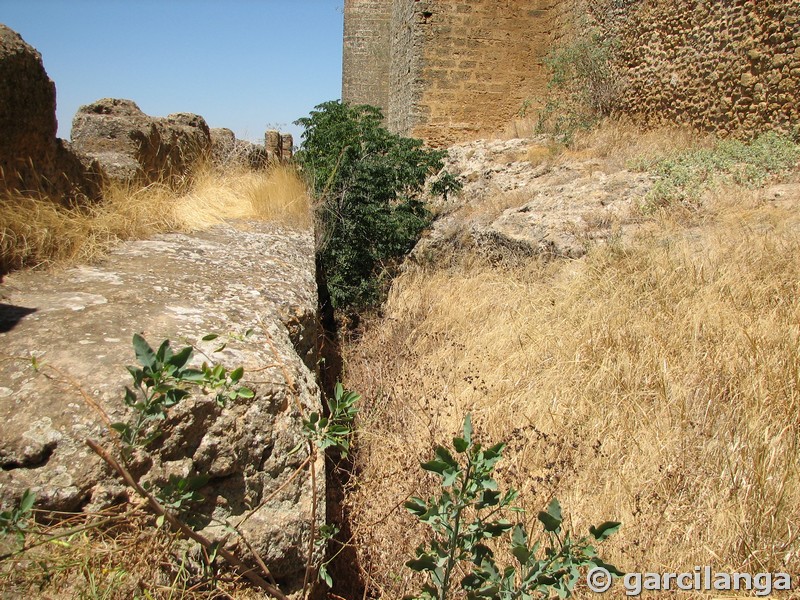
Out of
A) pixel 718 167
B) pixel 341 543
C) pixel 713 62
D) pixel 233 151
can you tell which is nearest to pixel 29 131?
pixel 341 543

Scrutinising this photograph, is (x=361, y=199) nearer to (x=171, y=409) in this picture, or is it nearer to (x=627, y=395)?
(x=627, y=395)

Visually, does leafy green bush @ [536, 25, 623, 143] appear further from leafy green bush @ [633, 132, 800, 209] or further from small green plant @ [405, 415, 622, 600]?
small green plant @ [405, 415, 622, 600]

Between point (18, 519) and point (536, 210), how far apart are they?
Answer: 6018 mm

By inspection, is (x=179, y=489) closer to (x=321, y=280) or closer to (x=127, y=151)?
(x=127, y=151)

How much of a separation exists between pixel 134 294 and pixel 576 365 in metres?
2.25

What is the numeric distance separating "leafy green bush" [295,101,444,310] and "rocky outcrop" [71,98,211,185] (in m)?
1.26

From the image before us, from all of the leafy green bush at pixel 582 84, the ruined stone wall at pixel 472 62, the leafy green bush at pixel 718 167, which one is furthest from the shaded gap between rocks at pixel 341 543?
the ruined stone wall at pixel 472 62

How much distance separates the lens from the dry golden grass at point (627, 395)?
2074 mm

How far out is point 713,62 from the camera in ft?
25.3

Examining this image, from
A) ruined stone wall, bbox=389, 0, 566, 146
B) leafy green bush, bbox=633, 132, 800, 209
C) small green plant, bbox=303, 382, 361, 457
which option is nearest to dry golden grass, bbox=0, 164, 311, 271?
small green plant, bbox=303, 382, 361, 457

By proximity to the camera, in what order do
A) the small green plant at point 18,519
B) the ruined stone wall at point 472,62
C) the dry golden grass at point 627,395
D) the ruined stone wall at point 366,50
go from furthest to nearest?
the ruined stone wall at point 366,50
the ruined stone wall at point 472,62
the dry golden grass at point 627,395
the small green plant at point 18,519

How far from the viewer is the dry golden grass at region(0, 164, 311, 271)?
2510 millimetres

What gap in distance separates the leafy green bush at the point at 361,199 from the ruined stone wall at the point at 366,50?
10685mm

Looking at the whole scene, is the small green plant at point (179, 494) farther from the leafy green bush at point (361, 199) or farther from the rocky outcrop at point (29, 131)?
the leafy green bush at point (361, 199)
